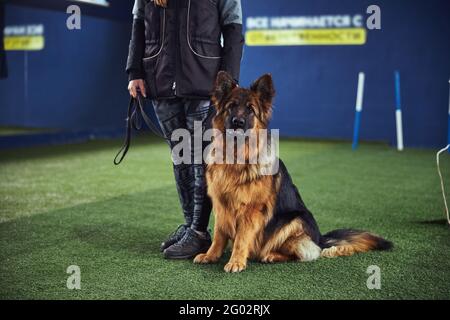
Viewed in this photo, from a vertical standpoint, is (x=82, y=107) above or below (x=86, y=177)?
above

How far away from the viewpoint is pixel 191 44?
2742 millimetres

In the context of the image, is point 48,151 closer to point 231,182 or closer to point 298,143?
point 298,143

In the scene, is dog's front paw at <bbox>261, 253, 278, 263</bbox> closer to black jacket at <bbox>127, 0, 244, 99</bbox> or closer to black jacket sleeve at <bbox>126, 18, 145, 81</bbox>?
black jacket at <bbox>127, 0, 244, 99</bbox>

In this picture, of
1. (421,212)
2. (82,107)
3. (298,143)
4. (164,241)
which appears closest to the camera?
(164,241)

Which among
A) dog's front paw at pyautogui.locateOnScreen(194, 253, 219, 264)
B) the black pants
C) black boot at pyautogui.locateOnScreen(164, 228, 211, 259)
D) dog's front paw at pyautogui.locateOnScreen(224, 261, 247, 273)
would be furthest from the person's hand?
dog's front paw at pyautogui.locateOnScreen(224, 261, 247, 273)

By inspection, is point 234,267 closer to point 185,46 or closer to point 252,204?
point 252,204

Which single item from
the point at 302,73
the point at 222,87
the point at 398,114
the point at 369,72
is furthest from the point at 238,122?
the point at 302,73

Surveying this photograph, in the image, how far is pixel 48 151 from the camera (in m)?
7.31

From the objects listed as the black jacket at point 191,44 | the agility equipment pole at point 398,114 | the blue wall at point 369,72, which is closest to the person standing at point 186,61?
the black jacket at point 191,44

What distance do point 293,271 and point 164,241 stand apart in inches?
32.6

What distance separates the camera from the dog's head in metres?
2.55

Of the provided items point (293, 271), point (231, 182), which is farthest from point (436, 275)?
point (231, 182)

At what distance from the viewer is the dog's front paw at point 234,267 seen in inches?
100

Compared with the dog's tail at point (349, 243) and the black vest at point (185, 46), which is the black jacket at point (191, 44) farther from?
the dog's tail at point (349, 243)
